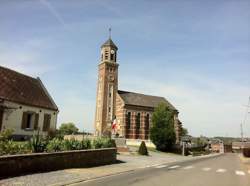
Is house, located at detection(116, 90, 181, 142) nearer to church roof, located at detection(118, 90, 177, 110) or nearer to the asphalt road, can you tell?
church roof, located at detection(118, 90, 177, 110)

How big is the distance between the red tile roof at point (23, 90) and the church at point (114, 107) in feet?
81.5

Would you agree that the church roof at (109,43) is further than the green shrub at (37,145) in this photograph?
Yes

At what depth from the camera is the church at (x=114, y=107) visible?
2430 inches

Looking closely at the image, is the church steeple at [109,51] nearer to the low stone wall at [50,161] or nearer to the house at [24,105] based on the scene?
the house at [24,105]

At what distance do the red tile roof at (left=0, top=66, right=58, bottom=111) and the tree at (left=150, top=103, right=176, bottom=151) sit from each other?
23.5 metres

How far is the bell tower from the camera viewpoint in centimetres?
6116

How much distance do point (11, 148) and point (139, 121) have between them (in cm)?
5223

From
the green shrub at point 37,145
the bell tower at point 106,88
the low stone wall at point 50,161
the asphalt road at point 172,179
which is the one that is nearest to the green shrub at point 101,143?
the low stone wall at point 50,161

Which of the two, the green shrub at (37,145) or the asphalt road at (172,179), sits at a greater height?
the green shrub at (37,145)

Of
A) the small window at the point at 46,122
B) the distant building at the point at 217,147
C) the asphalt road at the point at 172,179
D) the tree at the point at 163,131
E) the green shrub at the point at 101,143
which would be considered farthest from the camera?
the distant building at the point at 217,147

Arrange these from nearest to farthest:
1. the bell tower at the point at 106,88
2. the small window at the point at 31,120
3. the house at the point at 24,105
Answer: the house at the point at 24,105, the small window at the point at 31,120, the bell tower at the point at 106,88

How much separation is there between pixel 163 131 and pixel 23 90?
95.2 feet

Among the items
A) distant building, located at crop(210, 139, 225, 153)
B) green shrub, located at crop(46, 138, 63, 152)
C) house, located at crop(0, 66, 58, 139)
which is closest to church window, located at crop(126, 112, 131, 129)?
house, located at crop(0, 66, 58, 139)

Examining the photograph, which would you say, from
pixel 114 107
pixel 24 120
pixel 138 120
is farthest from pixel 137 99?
pixel 24 120
